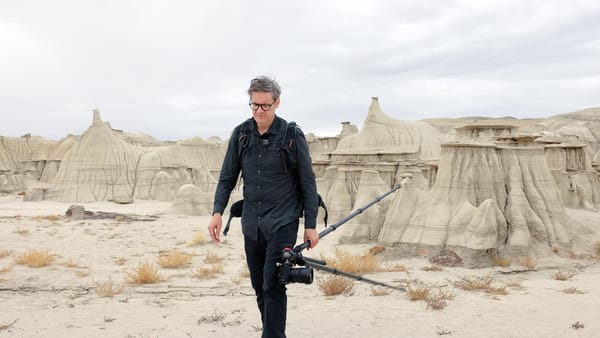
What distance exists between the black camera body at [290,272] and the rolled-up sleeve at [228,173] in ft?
2.22

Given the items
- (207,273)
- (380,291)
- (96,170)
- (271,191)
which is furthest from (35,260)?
(96,170)

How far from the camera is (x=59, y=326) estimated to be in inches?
176

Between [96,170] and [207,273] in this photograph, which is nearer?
[207,273]

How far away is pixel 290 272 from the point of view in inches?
119

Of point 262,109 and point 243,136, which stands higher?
point 262,109

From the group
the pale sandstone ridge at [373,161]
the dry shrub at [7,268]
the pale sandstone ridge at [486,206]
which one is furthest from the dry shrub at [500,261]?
the dry shrub at [7,268]

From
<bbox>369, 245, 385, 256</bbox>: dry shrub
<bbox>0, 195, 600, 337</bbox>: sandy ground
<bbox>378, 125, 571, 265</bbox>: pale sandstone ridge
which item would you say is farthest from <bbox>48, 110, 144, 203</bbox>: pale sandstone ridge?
<bbox>378, 125, 571, 265</bbox>: pale sandstone ridge

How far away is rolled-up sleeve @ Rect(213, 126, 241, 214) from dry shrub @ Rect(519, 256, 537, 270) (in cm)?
884

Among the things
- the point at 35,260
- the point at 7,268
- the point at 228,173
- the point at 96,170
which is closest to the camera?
the point at 228,173

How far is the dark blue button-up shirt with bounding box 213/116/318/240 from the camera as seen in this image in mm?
3150

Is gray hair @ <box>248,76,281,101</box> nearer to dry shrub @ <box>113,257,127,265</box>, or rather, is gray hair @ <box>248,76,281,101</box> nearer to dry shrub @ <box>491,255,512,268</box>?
dry shrub @ <box>113,257,127,265</box>

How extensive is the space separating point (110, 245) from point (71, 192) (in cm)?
2381

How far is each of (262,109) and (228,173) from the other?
629 millimetres

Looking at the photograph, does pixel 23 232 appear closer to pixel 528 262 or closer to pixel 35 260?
pixel 35 260
